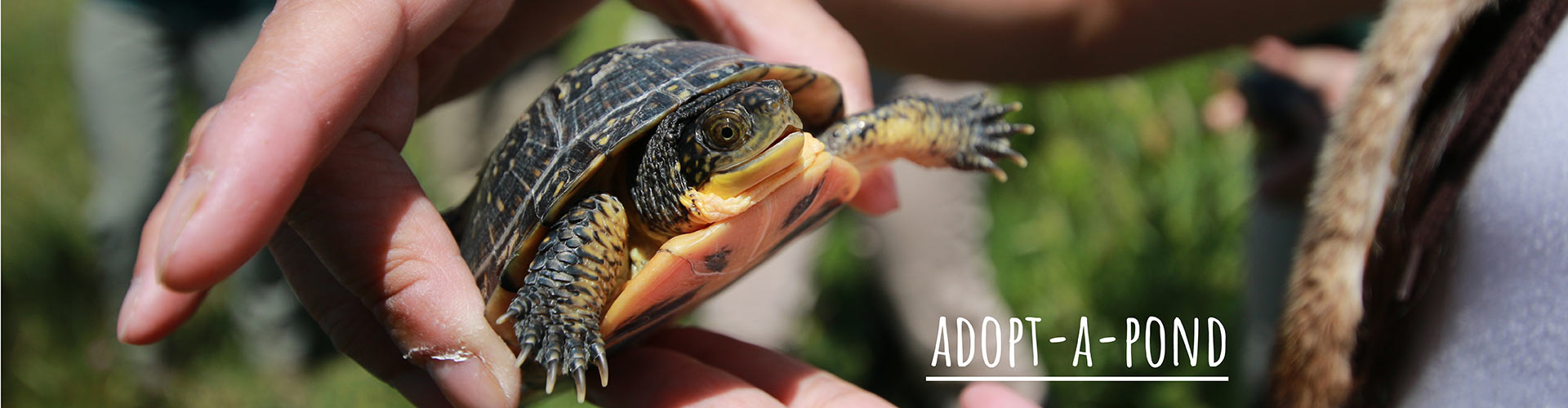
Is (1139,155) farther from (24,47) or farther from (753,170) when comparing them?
(24,47)

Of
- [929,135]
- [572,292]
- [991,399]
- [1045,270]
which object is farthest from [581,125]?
[1045,270]

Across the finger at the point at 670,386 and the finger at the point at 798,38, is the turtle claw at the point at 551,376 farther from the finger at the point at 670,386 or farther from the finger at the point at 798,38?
the finger at the point at 798,38

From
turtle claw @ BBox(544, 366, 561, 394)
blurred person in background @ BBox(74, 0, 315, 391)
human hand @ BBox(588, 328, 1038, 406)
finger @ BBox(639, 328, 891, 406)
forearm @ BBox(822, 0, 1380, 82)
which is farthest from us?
blurred person in background @ BBox(74, 0, 315, 391)

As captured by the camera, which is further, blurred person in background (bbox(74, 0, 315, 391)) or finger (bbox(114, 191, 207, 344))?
blurred person in background (bbox(74, 0, 315, 391))

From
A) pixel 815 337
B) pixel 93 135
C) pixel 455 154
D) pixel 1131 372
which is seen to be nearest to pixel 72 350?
pixel 93 135

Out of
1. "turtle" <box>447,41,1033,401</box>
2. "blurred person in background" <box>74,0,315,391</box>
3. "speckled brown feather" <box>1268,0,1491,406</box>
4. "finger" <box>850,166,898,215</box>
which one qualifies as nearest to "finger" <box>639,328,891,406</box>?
"turtle" <box>447,41,1033,401</box>

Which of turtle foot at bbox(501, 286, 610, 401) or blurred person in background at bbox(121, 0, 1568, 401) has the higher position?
blurred person in background at bbox(121, 0, 1568, 401)

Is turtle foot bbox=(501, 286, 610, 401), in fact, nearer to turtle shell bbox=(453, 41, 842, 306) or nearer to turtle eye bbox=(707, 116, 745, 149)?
turtle shell bbox=(453, 41, 842, 306)

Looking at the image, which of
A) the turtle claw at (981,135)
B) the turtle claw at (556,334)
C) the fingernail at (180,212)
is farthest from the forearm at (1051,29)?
the fingernail at (180,212)
